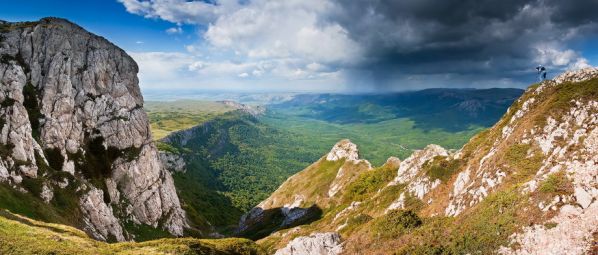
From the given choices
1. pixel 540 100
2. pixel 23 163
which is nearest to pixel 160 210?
pixel 23 163

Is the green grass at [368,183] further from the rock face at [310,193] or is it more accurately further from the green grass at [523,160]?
the green grass at [523,160]

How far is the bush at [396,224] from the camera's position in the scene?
54338mm

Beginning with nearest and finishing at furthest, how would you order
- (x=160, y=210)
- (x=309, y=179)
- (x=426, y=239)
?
(x=426, y=239)
(x=160, y=210)
(x=309, y=179)

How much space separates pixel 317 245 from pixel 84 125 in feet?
308

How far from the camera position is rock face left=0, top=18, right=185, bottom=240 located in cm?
8994

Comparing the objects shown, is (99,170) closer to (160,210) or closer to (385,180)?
(160,210)

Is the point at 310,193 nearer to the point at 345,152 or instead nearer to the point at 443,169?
the point at 345,152

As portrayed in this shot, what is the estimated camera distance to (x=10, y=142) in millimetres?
82250

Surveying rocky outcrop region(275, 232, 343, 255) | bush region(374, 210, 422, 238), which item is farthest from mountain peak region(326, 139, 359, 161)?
bush region(374, 210, 422, 238)

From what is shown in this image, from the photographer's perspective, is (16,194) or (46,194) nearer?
(16,194)

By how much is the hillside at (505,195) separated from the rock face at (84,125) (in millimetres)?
48214

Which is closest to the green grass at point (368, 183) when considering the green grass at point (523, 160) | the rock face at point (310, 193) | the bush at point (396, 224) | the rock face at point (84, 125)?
the rock face at point (310, 193)

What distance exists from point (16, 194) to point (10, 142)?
17.1 meters

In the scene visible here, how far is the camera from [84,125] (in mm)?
117688
